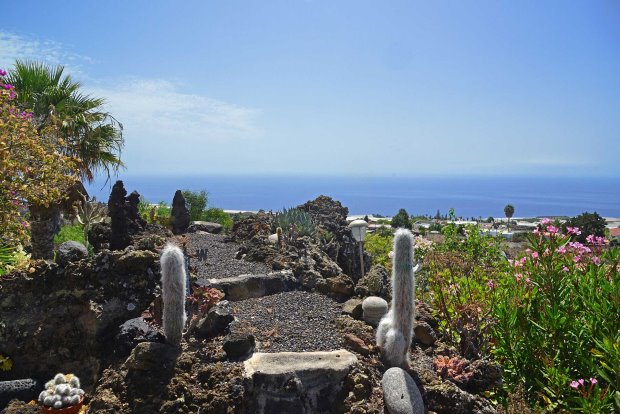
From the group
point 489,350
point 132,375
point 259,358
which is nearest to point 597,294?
point 489,350

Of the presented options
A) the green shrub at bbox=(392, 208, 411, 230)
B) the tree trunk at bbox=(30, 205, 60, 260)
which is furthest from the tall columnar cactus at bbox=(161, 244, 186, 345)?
the green shrub at bbox=(392, 208, 411, 230)

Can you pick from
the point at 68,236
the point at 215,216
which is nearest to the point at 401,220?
the point at 215,216

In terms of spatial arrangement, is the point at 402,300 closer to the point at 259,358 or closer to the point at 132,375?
the point at 259,358

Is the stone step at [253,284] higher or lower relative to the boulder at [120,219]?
lower

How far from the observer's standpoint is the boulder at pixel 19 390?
5609 millimetres

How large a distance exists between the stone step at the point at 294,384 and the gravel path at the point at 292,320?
0.60 metres

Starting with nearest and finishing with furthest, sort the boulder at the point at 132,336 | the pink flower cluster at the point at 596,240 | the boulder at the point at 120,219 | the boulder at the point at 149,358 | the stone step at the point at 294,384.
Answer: the stone step at the point at 294,384 → the boulder at the point at 149,358 → the boulder at the point at 132,336 → the pink flower cluster at the point at 596,240 → the boulder at the point at 120,219

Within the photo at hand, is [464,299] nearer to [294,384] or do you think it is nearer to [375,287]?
[375,287]

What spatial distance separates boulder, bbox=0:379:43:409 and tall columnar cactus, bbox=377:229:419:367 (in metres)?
4.38

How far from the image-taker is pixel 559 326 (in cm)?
474

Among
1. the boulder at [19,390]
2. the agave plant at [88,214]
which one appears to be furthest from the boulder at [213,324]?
the agave plant at [88,214]

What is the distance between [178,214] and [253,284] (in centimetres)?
781

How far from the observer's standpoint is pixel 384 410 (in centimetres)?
489

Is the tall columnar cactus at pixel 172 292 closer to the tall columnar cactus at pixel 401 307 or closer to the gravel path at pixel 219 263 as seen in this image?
the gravel path at pixel 219 263
